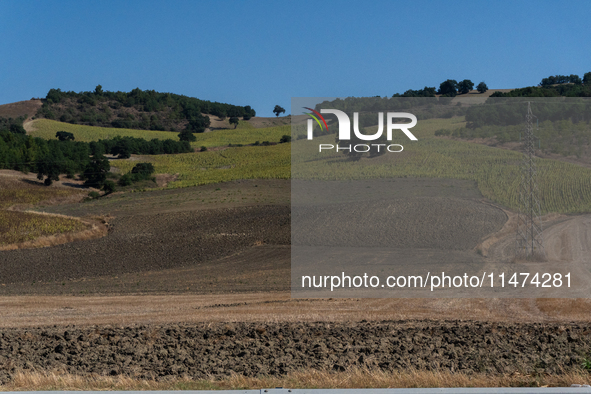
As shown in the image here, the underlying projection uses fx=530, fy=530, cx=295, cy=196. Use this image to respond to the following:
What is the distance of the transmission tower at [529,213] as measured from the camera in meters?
21.2

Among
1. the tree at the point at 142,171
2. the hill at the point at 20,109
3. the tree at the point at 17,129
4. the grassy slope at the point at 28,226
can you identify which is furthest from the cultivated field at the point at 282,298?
the hill at the point at 20,109

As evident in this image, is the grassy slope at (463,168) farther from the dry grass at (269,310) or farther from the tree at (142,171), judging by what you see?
the tree at (142,171)

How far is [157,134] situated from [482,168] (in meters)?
98.9

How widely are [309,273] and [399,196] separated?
23.5 feet

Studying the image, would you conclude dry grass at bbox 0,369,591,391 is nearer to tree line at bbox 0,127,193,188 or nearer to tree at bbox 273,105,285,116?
tree line at bbox 0,127,193,188

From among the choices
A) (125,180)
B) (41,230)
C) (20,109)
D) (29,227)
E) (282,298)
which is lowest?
(282,298)

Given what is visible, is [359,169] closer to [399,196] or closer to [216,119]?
[399,196]

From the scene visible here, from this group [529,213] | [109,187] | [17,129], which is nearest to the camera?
[529,213]

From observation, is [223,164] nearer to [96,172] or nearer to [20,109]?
[96,172]

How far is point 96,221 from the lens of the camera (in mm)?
42938

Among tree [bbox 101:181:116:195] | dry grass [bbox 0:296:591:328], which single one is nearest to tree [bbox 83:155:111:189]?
tree [bbox 101:181:116:195]

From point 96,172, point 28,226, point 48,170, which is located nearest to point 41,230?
point 28,226

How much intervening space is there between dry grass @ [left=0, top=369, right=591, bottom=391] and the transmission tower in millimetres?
14812

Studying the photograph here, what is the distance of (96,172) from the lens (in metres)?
62.9
